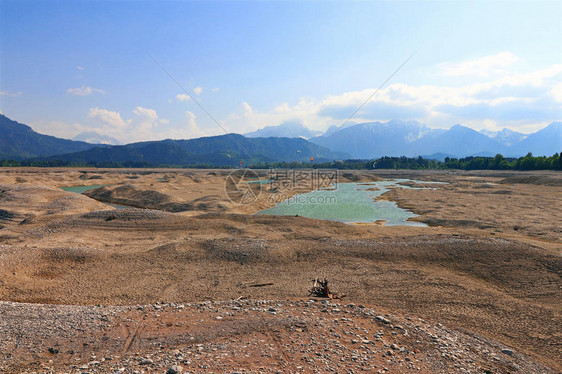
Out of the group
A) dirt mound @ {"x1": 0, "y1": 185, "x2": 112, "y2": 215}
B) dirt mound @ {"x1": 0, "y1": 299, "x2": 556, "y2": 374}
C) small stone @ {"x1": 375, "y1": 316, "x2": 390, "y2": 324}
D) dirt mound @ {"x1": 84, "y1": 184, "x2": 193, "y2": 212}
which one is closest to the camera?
dirt mound @ {"x1": 0, "y1": 299, "x2": 556, "y2": 374}

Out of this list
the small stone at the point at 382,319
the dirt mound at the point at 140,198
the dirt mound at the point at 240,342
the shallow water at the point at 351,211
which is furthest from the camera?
the dirt mound at the point at 140,198

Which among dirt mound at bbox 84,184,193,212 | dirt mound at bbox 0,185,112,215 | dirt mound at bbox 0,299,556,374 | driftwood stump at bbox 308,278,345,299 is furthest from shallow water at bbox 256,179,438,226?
dirt mound at bbox 0,299,556,374

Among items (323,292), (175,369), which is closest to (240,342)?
(175,369)

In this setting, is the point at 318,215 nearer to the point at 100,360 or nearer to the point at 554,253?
the point at 554,253

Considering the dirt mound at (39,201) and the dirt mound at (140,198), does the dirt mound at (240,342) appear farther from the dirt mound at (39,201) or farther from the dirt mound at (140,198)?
the dirt mound at (140,198)

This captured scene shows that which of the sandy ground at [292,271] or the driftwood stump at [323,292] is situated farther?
the driftwood stump at [323,292]

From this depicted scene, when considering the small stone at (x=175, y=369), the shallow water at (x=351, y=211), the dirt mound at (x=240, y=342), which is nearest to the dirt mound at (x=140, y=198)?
the shallow water at (x=351, y=211)

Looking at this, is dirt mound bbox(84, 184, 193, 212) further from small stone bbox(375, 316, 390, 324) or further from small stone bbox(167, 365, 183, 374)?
small stone bbox(167, 365, 183, 374)

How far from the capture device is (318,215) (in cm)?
4406

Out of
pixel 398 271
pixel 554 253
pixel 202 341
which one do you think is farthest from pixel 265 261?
pixel 554 253

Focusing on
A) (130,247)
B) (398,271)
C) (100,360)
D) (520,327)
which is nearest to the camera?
(100,360)

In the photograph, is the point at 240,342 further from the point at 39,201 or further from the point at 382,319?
the point at 39,201

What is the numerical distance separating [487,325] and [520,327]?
1386 mm

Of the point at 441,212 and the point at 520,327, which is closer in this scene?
the point at 520,327
